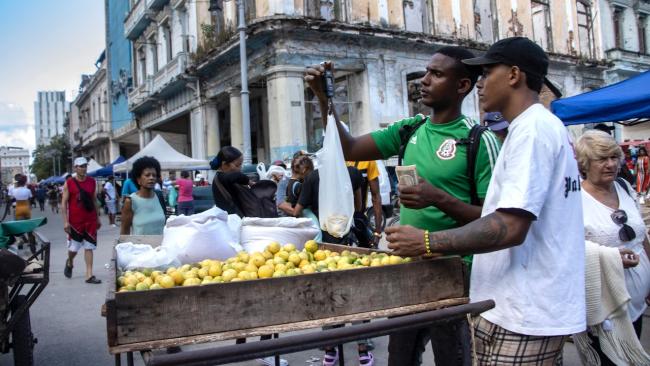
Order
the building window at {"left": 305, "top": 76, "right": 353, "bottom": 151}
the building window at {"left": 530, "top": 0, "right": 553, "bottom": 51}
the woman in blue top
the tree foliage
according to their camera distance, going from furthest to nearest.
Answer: the tree foliage → the building window at {"left": 530, "top": 0, "right": 553, "bottom": 51} → the building window at {"left": 305, "top": 76, "right": 353, "bottom": 151} → the woman in blue top

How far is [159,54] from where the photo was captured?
85.5ft

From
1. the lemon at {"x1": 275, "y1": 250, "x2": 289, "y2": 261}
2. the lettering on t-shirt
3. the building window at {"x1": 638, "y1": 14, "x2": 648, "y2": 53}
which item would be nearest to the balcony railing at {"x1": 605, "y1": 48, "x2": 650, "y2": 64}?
the building window at {"x1": 638, "y1": 14, "x2": 648, "y2": 53}

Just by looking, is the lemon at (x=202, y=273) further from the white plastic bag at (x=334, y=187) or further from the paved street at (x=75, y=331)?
the paved street at (x=75, y=331)

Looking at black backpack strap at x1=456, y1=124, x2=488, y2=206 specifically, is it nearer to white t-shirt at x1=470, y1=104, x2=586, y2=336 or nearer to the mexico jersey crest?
the mexico jersey crest

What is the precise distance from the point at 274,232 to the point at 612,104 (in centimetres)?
410

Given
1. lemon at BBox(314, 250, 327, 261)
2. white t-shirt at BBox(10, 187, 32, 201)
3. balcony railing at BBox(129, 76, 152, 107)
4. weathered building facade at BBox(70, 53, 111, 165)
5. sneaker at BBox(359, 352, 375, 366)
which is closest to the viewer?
lemon at BBox(314, 250, 327, 261)

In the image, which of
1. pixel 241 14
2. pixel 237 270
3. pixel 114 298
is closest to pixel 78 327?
pixel 237 270

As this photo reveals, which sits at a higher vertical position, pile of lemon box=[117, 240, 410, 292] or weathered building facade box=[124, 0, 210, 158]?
weathered building facade box=[124, 0, 210, 158]

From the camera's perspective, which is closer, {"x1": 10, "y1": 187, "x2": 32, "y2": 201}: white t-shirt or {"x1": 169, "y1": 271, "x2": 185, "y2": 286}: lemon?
{"x1": 169, "y1": 271, "x2": 185, "y2": 286}: lemon

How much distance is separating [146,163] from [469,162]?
427cm

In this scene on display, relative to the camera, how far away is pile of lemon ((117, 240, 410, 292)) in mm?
2293

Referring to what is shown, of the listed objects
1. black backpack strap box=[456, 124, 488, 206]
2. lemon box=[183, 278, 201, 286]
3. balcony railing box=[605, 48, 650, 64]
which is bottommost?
lemon box=[183, 278, 201, 286]

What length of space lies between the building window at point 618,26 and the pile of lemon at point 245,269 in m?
27.6

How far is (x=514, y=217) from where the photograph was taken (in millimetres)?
1761
